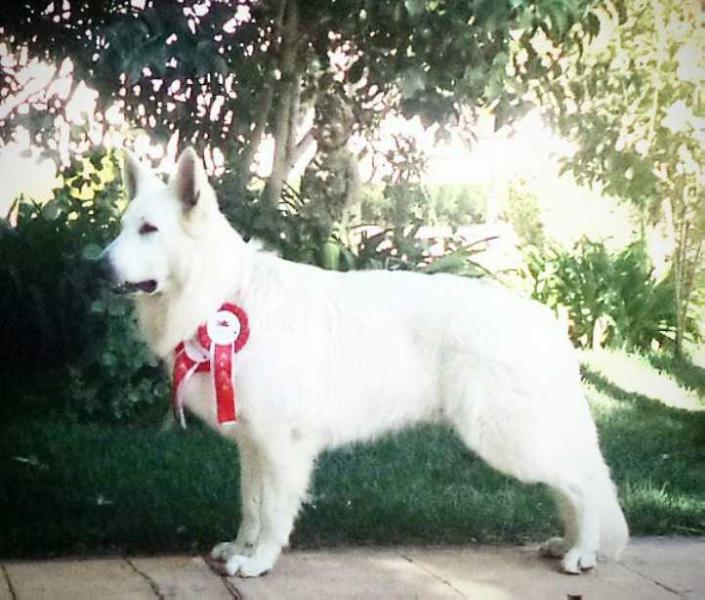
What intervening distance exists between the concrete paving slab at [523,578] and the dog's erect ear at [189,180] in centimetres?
106

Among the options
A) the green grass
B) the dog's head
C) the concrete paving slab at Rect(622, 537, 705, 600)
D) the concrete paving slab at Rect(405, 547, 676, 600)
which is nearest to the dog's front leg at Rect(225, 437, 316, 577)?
the green grass

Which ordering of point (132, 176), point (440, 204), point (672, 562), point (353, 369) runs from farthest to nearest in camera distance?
point (672, 562) → point (440, 204) → point (353, 369) → point (132, 176)

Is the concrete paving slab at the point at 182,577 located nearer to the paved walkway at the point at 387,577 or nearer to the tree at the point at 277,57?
the paved walkway at the point at 387,577

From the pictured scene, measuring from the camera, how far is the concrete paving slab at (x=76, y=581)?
2.32 meters

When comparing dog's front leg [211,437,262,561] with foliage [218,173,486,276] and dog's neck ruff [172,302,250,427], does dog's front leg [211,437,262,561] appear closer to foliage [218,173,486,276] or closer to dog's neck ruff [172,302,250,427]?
dog's neck ruff [172,302,250,427]

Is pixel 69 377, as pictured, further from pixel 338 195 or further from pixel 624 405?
pixel 624 405

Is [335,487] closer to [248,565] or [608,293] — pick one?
[248,565]

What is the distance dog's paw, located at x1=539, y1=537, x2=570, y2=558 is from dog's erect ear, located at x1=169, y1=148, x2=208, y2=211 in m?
1.25

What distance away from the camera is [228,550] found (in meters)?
2.54

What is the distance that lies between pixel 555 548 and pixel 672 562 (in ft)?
1.08

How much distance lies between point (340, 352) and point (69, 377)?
2.14 ft

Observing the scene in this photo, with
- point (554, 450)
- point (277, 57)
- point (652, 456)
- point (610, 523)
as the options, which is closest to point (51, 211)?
point (277, 57)

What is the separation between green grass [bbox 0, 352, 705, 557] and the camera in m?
2.47

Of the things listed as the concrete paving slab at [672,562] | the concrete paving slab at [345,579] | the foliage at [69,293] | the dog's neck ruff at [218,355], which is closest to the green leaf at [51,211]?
the foliage at [69,293]
